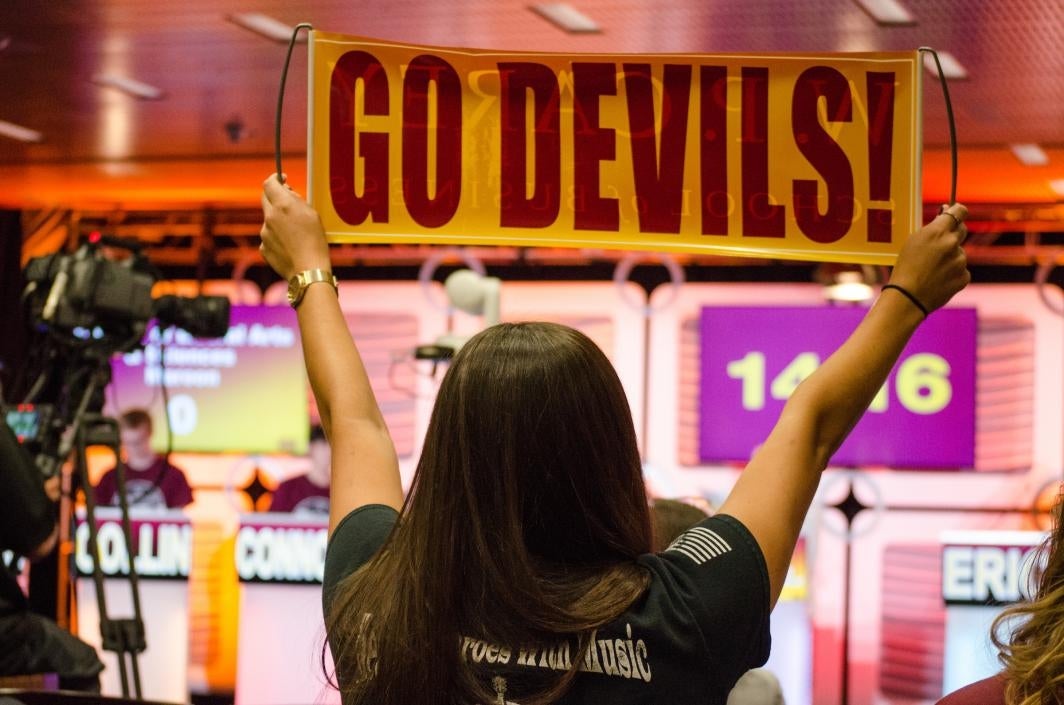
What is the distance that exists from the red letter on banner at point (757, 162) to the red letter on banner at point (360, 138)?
38 centimetres

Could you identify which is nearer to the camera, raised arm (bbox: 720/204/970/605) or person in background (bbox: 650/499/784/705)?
raised arm (bbox: 720/204/970/605)

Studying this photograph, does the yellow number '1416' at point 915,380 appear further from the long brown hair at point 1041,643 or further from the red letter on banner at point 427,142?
the long brown hair at point 1041,643

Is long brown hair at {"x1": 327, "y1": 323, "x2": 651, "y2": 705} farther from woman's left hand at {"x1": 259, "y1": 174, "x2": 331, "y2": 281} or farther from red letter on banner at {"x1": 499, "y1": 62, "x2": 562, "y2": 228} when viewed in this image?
red letter on banner at {"x1": 499, "y1": 62, "x2": 562, "y2": 228}

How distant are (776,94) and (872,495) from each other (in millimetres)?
4432

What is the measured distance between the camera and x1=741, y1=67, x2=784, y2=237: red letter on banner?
4.20ft

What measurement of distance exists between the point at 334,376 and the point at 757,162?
20.5 inches

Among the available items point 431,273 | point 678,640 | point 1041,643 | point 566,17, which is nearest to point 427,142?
point 678,640

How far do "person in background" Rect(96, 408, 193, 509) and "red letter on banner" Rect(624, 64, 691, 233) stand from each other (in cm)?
496

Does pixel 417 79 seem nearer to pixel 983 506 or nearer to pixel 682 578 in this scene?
pixel 682 578

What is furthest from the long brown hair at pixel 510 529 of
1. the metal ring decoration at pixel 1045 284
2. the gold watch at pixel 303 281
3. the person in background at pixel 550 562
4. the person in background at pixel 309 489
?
the metal ring decoration at pixel 1045 284

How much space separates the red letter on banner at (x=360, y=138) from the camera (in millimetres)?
1265

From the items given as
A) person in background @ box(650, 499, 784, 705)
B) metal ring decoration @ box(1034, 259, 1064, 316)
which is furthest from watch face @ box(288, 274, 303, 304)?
metal ring decoration @ box(1034, 259, 1064, 316)

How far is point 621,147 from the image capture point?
1.31 m

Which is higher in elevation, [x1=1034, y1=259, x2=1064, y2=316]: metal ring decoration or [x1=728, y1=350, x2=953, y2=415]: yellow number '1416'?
[x1=1034, y1=259, x2=1064, y2=316]: metal ring decoration
